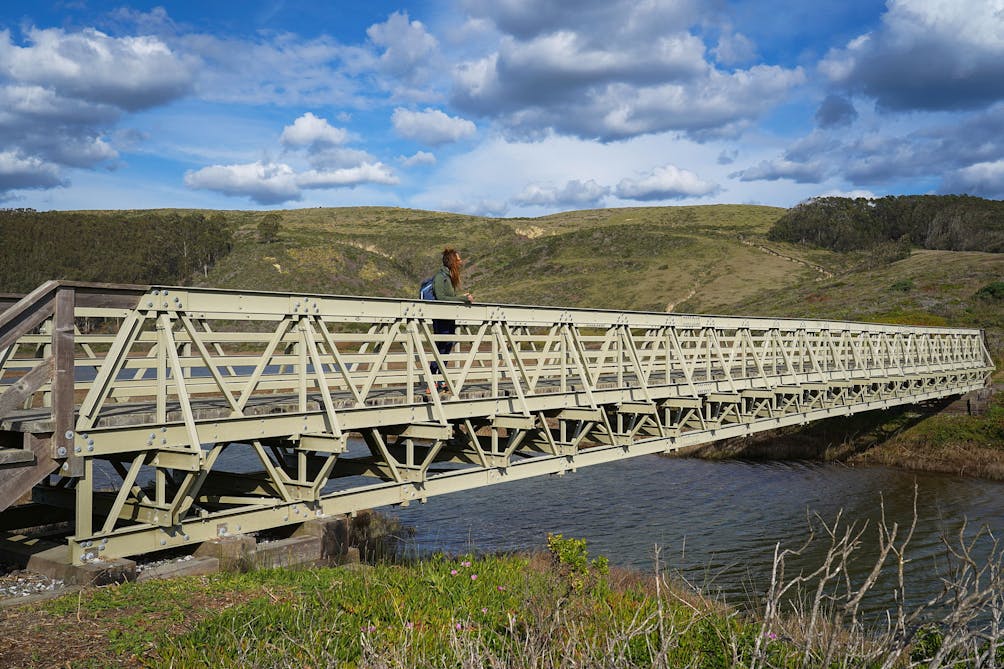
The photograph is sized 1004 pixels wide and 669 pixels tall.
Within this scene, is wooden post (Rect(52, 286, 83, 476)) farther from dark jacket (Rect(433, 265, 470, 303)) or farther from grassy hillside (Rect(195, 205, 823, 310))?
grassy hillside (Rect(195, 205, 823, 310))

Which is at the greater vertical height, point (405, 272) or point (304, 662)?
point (405, 272)

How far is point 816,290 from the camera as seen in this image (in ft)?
193

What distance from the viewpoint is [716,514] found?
19.4 m

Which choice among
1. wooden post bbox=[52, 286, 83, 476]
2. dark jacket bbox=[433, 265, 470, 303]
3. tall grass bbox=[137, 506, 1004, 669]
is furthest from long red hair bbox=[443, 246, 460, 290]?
wooden post bbox=[52, 286, 83, 476]

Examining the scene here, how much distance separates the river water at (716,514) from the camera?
1491 cm

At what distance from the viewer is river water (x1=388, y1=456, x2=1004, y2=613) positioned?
1491 centimetres

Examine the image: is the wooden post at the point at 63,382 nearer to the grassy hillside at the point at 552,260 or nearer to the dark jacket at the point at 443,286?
the dark jacket at the point at 443,286

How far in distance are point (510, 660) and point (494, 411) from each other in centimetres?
561

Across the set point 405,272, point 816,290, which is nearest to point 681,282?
point 816,290

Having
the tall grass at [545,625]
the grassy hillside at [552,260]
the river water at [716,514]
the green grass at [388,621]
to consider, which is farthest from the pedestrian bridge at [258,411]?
the grassy hillside at [552,260]

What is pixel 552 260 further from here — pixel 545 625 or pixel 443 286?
pixel 545 625

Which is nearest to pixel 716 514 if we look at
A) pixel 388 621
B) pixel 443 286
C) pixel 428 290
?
pixel 428 290

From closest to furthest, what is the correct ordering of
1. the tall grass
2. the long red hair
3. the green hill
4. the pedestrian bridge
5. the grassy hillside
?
the tall grass → the pedestrian bridge → the long red hair → the green hill → the grassy hillside

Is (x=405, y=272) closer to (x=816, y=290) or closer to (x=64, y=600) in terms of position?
(x=816, y=290)
